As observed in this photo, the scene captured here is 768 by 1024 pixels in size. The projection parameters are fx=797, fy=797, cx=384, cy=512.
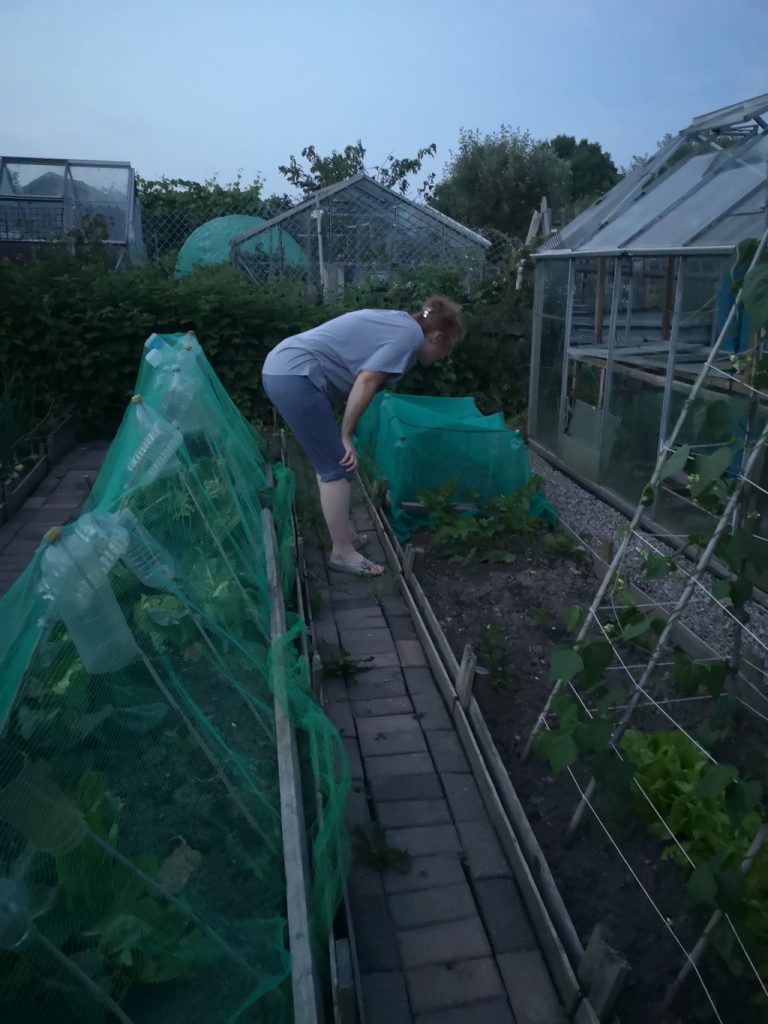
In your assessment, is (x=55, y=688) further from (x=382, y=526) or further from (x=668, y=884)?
(x=382, y=526)

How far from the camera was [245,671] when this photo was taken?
260cm

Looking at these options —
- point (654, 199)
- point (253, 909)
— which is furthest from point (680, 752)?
point (654, 199)

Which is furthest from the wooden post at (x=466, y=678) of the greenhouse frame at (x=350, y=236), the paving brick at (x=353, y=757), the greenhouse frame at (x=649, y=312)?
the greenhouse frame at (x=350, y=236)

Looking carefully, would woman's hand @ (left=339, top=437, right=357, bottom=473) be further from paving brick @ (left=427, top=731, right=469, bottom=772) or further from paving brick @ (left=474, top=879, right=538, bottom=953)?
paving brick @ (left=474, top=879, right=538, bottom=953)

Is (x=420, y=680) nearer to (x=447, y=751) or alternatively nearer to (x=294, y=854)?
(x=447, y=751)

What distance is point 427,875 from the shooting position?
2383mm

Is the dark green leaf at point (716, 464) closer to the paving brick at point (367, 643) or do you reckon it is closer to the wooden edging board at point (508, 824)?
the wooden edging board at point (508, 824)

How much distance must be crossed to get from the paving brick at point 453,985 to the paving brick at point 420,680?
1.32 m

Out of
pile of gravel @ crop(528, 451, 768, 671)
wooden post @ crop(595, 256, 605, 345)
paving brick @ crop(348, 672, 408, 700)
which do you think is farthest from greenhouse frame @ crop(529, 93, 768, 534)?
paving brick @ crop(348, 672, 408, 700)

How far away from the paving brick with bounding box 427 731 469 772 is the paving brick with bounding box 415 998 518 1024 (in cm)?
92

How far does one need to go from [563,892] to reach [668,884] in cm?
30

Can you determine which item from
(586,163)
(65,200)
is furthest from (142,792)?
(586,163)

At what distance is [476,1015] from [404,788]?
86 centimetres

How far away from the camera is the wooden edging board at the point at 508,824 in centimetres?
194
